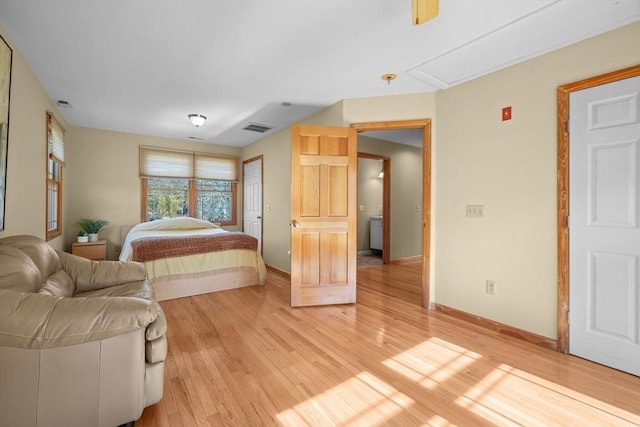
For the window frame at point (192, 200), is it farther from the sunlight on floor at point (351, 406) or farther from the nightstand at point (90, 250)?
the sunlight on floor at point (351, 406)

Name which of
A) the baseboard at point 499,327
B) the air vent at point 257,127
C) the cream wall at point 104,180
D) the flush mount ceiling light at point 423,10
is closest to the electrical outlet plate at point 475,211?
the baseboard at point 499,327

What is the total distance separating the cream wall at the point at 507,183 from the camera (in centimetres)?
230

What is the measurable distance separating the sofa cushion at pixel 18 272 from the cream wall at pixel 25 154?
94cm

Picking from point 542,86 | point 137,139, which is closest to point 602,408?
point 542,86

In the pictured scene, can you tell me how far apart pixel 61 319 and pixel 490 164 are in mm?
3231

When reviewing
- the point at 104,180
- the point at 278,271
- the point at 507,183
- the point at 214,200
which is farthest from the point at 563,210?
the point at 104,180

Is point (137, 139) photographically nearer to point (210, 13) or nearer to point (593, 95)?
point (210, 13)

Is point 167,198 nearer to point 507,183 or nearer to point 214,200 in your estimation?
point 214,200

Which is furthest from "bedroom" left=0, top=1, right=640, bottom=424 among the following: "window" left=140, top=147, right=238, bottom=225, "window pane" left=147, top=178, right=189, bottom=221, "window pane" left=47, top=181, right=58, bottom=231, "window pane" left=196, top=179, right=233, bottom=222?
"window pane" left=196, top=179, right=233, bottom=222

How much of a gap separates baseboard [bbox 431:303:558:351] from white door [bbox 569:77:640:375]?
0.53 ft

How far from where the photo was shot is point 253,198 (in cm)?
584

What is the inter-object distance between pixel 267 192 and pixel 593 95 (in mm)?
4382

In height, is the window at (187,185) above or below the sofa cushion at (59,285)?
above

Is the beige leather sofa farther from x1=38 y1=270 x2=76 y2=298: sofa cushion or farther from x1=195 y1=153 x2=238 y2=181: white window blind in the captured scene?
x1=195 y1=153 x2=238 y2=181: white window blind
